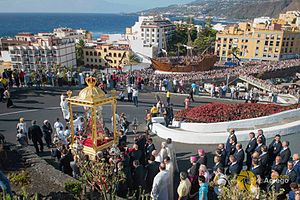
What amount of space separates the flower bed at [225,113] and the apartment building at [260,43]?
64.4 m

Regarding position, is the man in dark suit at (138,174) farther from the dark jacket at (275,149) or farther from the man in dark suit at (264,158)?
the dark jacket at (275,149)

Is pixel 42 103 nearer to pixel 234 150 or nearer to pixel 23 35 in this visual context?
pixel 234 150

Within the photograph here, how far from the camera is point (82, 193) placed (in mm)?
6762

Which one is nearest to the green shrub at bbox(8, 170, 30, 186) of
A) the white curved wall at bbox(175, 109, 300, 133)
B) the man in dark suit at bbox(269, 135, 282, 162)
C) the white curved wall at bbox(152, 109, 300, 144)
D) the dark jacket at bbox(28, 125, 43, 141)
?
the dark jacket at bbox(28, 125, 43, 141)

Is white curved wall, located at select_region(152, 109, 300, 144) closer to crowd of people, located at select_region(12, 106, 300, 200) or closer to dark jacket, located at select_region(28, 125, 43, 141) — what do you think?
crowd of people, located at select_region(12, 106, 300, 200)

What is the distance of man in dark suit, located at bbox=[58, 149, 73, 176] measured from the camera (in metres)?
8.27

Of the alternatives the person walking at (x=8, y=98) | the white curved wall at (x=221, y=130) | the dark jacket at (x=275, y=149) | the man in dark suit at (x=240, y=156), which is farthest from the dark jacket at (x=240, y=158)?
the person walking at (x=8, y=98)

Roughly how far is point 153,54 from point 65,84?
208ft

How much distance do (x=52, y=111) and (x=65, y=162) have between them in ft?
26.3

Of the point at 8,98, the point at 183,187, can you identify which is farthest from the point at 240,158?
the point at 8,98

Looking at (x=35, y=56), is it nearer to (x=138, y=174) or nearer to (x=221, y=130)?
(x=221, y=130)

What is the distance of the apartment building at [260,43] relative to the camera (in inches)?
2842

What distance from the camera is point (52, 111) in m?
15.6

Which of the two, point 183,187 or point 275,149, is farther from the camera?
point 275,149
